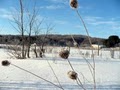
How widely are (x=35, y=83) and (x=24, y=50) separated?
34.0ft

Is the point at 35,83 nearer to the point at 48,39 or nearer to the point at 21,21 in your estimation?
the point at 21,21

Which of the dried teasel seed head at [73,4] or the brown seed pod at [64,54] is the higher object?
the dried teasel seed head at [73,4]

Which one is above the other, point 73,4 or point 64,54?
point 73,4

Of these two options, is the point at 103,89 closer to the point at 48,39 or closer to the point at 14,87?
the point at 14,87

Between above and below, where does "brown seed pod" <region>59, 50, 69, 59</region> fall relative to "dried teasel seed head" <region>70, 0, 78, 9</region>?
below

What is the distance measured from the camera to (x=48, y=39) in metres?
18.7

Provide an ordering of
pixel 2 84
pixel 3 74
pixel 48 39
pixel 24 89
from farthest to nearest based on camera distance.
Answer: pixel 48 39 → pixel 3 74 → pixel 2 84 → pixel 24 89

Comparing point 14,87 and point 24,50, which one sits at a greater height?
point 14,87

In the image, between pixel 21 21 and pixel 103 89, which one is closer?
pixel 103 89

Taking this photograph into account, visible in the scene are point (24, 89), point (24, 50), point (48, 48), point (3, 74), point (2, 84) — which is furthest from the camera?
point (48, 48)

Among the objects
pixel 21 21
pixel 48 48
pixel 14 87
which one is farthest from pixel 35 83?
pixel 48 48

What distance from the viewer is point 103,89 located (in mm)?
6582

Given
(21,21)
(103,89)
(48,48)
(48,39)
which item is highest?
(103,89)

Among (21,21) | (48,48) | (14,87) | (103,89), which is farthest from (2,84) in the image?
(48,48)
